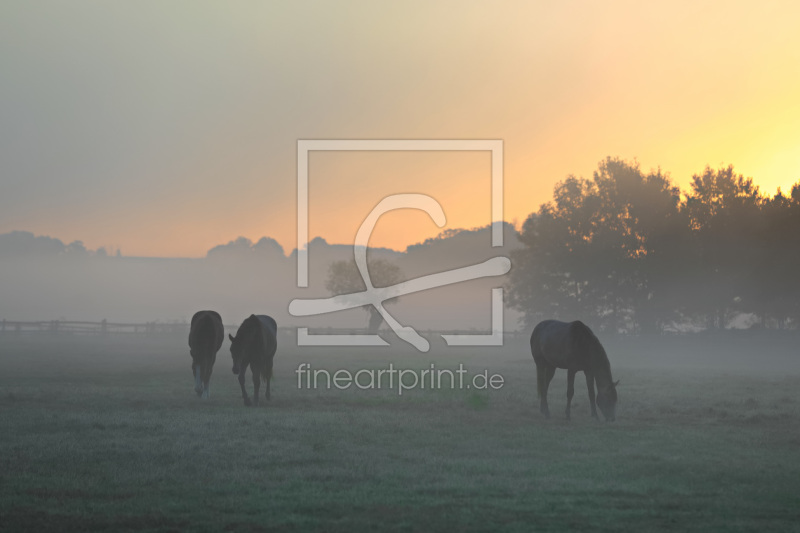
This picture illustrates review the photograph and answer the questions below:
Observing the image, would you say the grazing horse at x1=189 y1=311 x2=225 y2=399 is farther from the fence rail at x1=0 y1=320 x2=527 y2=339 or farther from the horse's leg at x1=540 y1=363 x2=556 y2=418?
the fence rail at x1=0 y1=320 x2=527 y2=339

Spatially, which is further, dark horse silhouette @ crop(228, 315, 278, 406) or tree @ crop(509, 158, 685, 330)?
tree @ crop(509, 158, 685, 330)

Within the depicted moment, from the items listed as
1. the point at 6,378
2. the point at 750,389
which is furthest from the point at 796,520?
the point at 6,378

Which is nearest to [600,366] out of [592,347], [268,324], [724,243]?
[592,347]

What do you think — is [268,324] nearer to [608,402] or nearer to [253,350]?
[253,350]

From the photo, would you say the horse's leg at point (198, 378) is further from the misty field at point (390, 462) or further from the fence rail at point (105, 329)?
the fence rail at point (105, 329)

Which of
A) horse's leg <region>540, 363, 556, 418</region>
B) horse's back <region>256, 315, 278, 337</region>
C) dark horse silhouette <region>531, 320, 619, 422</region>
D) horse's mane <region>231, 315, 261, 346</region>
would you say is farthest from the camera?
horse's back <region>256, 315, 278, 337</region>

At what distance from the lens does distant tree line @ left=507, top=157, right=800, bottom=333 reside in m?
58.5

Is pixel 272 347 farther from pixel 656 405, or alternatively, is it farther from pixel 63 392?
pixel 656 405

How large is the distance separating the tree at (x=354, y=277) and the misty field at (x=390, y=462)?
5983 centimetres

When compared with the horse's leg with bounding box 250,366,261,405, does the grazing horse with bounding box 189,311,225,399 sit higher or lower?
higher

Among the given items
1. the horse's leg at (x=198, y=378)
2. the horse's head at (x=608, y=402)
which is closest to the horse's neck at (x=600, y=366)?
the horse's head at (x=608, y=402)
